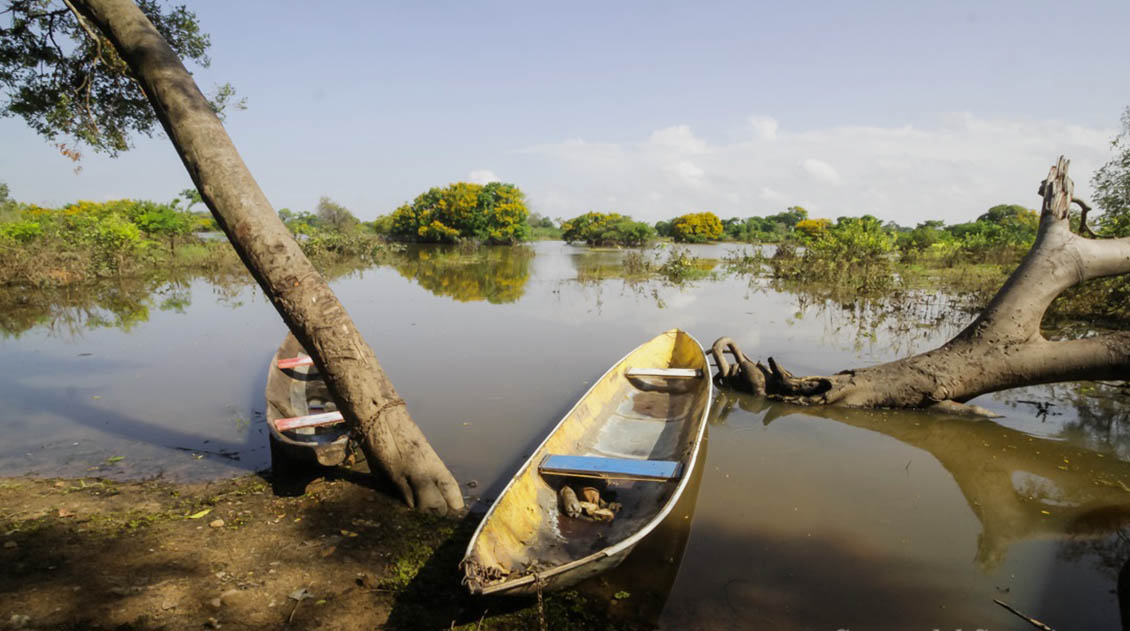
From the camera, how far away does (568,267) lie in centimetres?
2269

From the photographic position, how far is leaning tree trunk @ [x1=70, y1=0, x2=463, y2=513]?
363 centimetres

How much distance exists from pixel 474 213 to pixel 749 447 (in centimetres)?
3078

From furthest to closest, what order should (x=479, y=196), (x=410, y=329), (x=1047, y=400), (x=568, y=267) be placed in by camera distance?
(x=479, y=196)
(x=568, y=267)
(x=410, y=329)
(x=1047, y=400)

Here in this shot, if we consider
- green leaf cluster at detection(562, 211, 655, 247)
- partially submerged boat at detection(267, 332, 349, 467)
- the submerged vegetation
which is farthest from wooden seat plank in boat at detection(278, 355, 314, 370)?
green leaf cluster at detection(562, 211, 655, 247)

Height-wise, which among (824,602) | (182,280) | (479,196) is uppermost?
(479,196)

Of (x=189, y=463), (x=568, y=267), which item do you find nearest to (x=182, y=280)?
(x=568, y=267)

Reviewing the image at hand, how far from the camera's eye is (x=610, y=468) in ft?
12.5

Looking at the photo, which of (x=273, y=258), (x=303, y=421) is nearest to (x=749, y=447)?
(x=303, y=421)

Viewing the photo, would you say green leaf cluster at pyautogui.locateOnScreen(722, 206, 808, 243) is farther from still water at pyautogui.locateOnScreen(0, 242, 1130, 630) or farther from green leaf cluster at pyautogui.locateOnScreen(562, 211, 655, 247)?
still water at pyautogui.locateOnScreen(0, 242, 1130, 630)

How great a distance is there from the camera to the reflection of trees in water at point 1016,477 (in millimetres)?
3943

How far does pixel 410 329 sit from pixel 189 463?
231 inches

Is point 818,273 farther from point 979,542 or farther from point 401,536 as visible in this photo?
point 401,536

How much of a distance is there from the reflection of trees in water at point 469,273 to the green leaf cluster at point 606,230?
11642 mm

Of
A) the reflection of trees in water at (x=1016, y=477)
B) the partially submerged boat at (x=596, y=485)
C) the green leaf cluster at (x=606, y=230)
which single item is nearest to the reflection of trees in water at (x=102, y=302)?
the partially submerged boat at (x=596, y=485)
